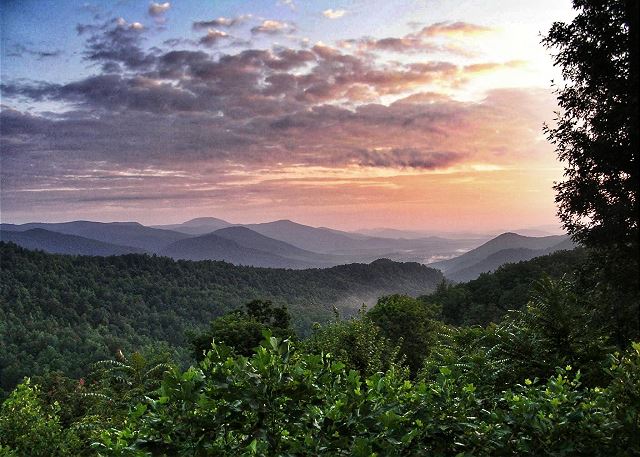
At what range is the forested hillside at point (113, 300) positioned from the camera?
257 feet

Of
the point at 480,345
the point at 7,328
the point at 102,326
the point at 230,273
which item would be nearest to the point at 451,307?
the point at 480,345

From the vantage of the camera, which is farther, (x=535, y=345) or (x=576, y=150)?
(x=576, y=150)

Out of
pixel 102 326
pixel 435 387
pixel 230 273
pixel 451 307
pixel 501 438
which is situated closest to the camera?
pixel 501 438

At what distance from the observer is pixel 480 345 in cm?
1250

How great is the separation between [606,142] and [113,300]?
12102cm

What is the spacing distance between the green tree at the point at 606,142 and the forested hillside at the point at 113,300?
69.2 meters

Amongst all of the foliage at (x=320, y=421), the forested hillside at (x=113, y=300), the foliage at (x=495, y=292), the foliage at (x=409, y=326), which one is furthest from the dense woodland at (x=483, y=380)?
the forested hillside at (x=113, y=300)

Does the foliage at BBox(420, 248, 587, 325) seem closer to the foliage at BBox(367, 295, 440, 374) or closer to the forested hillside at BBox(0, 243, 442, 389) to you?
the foliage at BBox(367, 295, 440, 374)

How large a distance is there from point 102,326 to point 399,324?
260 ft

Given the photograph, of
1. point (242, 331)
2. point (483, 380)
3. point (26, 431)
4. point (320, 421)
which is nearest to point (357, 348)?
point (26, 431)

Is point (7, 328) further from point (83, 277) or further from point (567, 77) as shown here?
point (567, 77)

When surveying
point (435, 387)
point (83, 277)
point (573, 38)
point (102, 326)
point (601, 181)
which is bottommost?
point (102, 326)

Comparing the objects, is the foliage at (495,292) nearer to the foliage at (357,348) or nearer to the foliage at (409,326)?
the foliage at (409,326)

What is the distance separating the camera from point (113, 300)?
11606 centimetres
